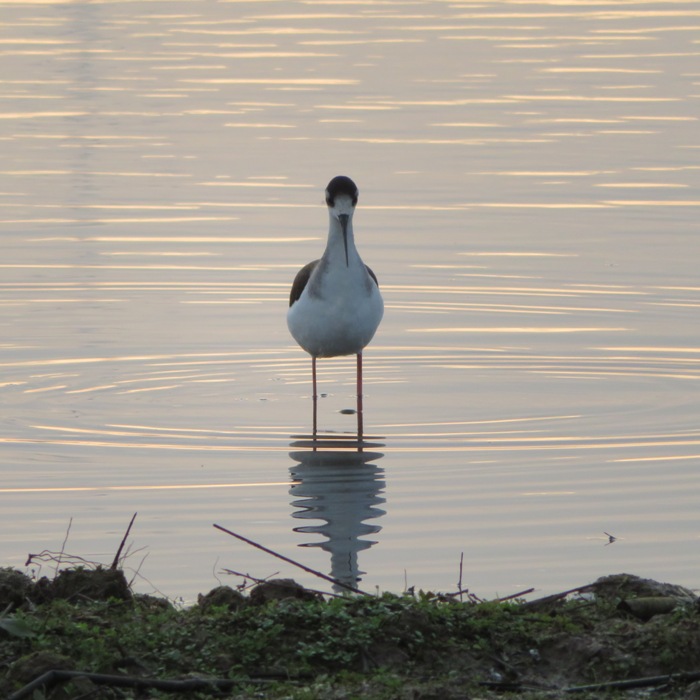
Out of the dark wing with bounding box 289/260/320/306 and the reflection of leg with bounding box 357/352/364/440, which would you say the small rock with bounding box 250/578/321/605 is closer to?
the reflection of leg with bounding box 357/352/364/440

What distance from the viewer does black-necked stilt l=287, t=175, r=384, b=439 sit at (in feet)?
39.9

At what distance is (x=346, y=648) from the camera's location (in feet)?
20.1

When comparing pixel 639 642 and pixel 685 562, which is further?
pixel 685 562

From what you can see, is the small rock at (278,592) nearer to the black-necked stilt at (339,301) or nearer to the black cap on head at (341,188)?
the black-necked stilt at (339,301)

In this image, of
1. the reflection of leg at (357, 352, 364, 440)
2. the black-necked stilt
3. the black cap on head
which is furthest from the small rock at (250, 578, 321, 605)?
the black cap on head

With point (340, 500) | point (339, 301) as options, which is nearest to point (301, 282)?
point (339, 301)

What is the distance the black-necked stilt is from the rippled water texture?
1.43 ft

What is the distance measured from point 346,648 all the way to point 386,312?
8.66m

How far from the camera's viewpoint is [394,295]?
15047mm

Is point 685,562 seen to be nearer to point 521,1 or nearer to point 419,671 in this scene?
point 419,671

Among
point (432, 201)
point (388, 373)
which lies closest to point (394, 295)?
point (388, 373)

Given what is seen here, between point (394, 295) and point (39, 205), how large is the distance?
Result: 5329mm

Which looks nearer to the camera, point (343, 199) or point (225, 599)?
point (225, 599)

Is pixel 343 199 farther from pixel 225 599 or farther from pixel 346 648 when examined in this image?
pixel 346 648
